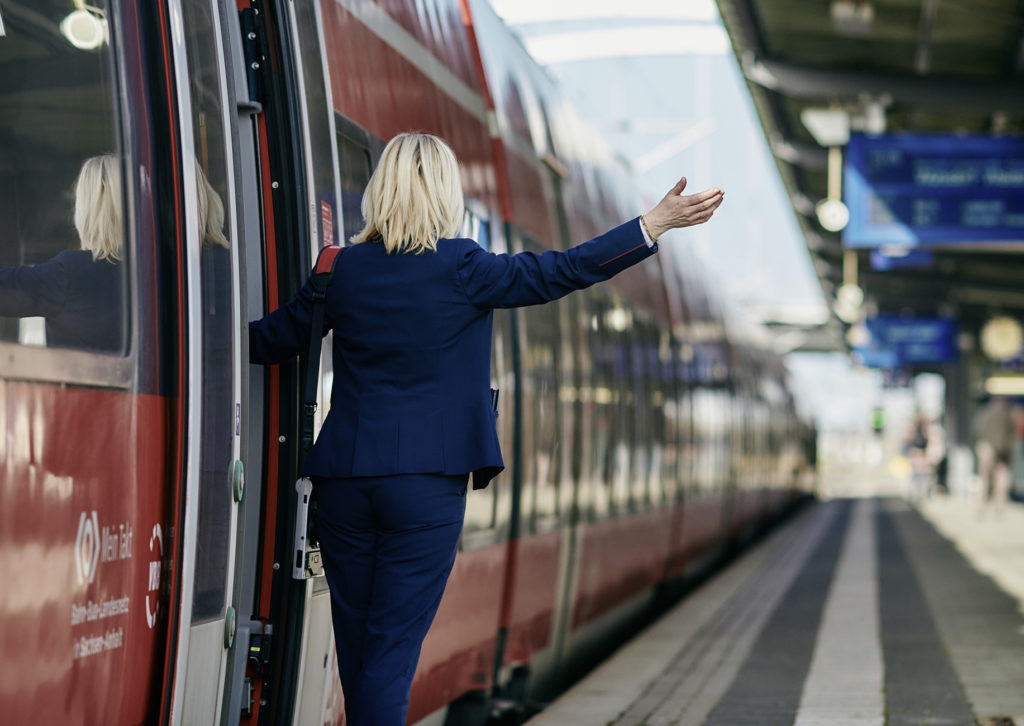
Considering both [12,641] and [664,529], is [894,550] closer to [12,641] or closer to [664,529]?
[664,529]

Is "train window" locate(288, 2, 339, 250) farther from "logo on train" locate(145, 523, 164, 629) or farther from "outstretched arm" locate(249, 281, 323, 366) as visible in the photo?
"logo on train" locate(145, 523, 164, 629)

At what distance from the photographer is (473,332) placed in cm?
355

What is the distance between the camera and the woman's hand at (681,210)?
3486mm

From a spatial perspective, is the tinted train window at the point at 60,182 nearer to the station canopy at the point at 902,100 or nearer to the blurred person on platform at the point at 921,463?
Result: the station canopy at the point at 902,100

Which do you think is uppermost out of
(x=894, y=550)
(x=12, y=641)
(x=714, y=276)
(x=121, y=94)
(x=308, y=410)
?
(x=714, y=276)

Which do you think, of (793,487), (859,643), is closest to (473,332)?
(859,643)

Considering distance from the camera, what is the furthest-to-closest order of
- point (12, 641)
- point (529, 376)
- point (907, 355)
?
point (907, 355) → point (529, 376) → point (12, 641)

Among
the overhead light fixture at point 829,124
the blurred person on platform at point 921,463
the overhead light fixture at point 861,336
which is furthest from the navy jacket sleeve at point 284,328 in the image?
the blurred person on platform at point 921,463

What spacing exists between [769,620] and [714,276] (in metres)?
6.36

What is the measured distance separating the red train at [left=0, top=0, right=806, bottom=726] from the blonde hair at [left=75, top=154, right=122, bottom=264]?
16 millimetres

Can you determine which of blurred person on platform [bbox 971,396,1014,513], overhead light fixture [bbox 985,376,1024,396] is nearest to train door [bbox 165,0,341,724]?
blurred person on platform [bbox 971,396,1014,513]

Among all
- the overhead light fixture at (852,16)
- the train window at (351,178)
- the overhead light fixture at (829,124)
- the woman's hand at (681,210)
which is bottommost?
the woman's hand at (681,210)

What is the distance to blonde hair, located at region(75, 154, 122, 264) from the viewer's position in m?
2.85

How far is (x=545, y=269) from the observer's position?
3.47 m
